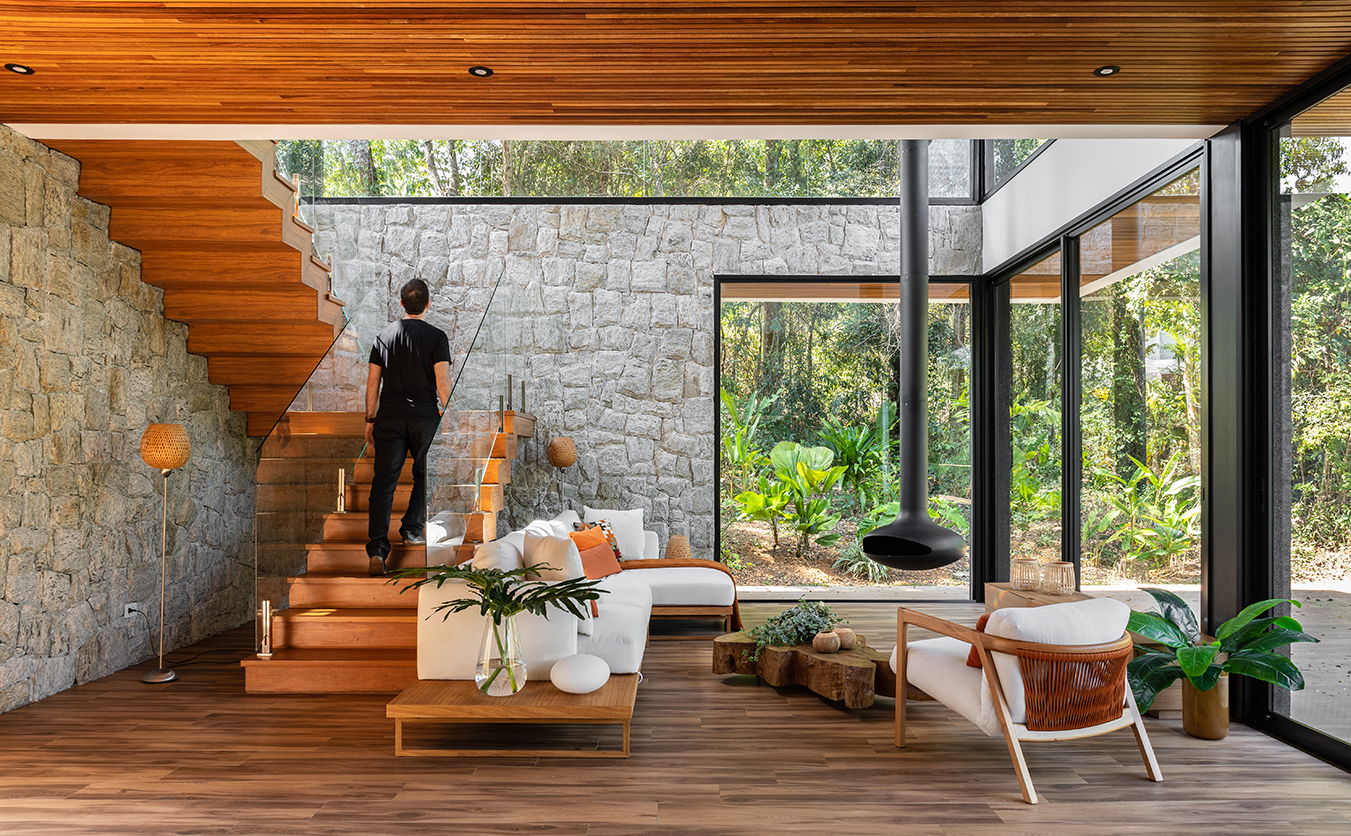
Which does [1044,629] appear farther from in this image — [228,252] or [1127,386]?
[228,252]

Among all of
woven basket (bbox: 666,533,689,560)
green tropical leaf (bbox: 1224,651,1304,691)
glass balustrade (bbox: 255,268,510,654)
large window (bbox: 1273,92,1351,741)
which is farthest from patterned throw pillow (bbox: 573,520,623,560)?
large window (bbox: 1273,92,1351,741)

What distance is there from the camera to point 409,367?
496 centimetres

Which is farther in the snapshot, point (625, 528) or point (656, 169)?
point (656, 169)

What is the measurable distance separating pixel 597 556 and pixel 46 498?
307 centimetres

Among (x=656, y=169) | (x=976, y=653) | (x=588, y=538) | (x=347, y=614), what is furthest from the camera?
(x=656, y=169)

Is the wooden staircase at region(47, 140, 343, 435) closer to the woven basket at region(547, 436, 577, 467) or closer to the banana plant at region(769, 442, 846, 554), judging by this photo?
the woven basket at region(547, 436, 577, 467)

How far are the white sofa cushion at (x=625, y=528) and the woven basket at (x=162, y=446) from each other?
9.26 ft

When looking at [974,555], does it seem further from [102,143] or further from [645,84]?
[102,143]

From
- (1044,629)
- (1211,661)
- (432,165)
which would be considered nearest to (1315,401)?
(1211,661)

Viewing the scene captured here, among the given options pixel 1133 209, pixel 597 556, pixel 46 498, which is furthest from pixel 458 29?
pixel 1133 209

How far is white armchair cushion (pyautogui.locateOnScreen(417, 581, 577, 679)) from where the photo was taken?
3748mm

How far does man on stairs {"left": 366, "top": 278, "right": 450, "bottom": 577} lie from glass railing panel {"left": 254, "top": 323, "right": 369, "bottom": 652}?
0.77ft

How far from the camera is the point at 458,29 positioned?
302 centimetres

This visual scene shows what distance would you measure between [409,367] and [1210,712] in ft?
14.2
